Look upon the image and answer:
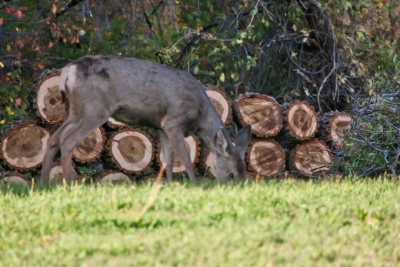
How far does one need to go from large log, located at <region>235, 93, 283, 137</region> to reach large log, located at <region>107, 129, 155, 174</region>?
1532 mm

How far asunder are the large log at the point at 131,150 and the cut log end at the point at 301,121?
7.41ft

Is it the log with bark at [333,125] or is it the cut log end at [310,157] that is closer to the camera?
the cut log end at [310,157]

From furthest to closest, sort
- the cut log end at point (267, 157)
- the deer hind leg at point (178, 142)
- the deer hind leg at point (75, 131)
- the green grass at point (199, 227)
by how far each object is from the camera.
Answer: the cut log end at point (267, 157), the deer hind leg at point (178, 142), the deer hind leg at point (75, 131), the green grass at point (199, 227)

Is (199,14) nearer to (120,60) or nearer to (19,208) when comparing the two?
(120,60)

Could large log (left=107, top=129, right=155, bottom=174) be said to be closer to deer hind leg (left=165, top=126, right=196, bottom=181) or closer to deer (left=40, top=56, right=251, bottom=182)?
deer (left=40, top=56, right=251, bottom=182)

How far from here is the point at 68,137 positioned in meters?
6.84

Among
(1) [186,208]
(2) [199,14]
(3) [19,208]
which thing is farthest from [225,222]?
(2) [199,14]

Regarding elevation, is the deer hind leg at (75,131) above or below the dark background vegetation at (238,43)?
below

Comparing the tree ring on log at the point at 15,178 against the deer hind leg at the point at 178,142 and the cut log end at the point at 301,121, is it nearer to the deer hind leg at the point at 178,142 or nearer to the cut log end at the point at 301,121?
the deer hind leg at the point at 178,142

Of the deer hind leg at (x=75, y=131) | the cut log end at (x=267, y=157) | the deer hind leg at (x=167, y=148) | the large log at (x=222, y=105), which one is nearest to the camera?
the deer hind leg at (x=75, y=131)

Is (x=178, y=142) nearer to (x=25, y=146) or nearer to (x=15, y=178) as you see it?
(x=25, y=146)

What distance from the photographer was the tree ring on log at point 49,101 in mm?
8180

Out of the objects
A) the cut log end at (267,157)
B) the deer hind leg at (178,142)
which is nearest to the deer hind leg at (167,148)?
the deer hind leg at (178,142)

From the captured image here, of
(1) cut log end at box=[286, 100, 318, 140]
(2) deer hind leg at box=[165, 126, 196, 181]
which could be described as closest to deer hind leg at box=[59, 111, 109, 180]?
(2) deer hind leg at box=[165, 126, 196, 181]
